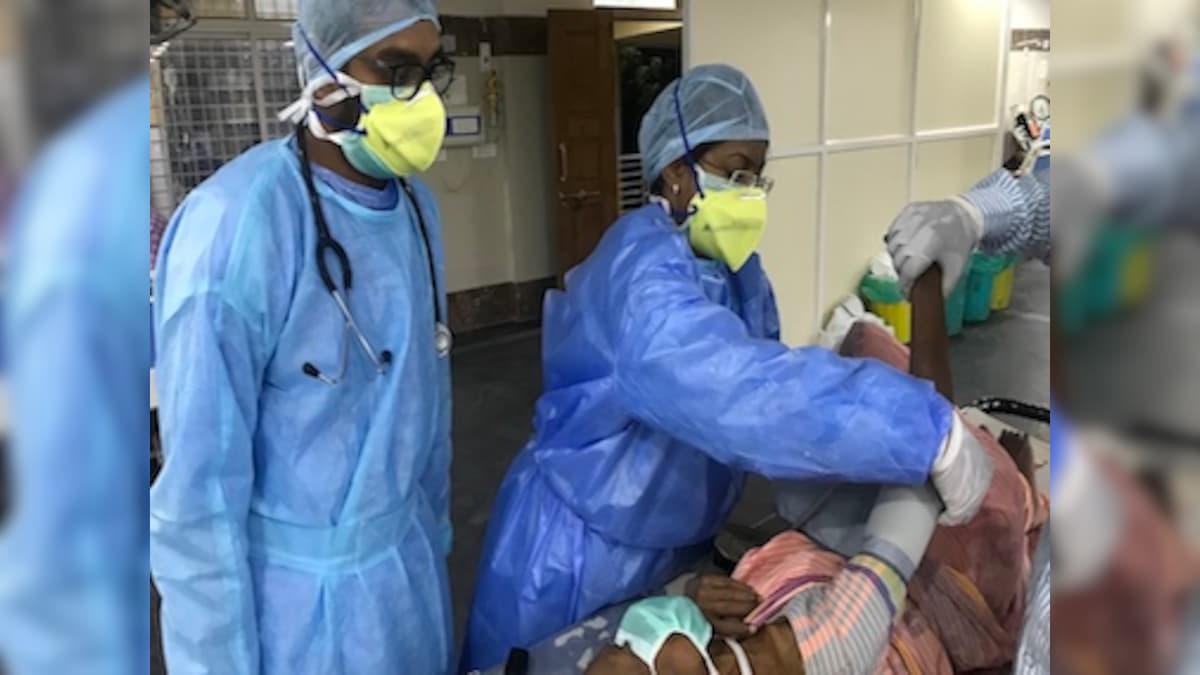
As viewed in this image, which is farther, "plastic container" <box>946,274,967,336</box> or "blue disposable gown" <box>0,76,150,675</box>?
"plastic container" <box>946,274,967,336</box>

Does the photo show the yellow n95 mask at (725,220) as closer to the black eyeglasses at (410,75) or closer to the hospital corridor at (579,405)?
the hospital corridor at (579,405)

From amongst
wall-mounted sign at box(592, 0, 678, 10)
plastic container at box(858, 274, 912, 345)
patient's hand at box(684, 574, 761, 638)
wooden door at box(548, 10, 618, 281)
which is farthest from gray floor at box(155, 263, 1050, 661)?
wall-mounted sign at box(592, 0, 678, 10)

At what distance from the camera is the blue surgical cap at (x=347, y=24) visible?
1.17 meters

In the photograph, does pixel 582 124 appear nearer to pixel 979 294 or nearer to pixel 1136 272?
pixel 979 294

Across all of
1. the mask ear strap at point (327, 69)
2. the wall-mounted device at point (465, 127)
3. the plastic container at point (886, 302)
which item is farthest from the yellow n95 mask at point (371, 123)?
the wall-mounted device at point (465, 127)

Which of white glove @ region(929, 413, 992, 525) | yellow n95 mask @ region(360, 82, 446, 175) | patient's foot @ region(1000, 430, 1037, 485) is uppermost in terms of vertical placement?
yellow n95 mask @ region(360, 82, 446, 175)

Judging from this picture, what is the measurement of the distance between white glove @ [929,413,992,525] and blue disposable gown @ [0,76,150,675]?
1004 millimetres

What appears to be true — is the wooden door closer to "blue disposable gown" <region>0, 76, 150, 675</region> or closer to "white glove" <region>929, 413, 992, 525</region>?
"white glove" <region>929, 413, 992, 525</region>

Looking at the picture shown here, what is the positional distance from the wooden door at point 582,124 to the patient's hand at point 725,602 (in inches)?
178

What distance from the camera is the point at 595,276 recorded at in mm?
1374

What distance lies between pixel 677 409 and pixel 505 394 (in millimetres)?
3492

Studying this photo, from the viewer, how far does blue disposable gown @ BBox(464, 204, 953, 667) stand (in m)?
1.08

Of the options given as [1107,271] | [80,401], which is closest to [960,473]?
[1107,271]

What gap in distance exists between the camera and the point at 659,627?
1205 mm
